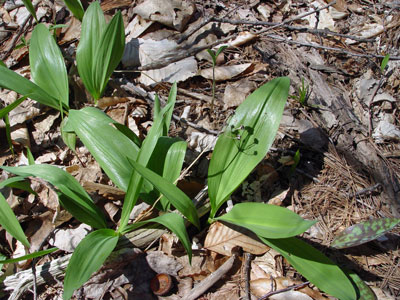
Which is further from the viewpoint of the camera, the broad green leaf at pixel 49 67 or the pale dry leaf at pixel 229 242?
the broad green leaf at pixel 49 67

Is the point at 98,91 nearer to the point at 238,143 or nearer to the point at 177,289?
the point at 238,143

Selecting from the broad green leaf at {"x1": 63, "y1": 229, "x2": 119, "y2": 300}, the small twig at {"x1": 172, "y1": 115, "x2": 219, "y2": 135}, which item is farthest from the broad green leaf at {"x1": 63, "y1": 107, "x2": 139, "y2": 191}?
the small twig at {"x1": 172, "y1": 115, "x2": 219, "y2": 135}

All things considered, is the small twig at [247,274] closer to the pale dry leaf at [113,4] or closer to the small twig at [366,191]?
the small twig at [366,191]

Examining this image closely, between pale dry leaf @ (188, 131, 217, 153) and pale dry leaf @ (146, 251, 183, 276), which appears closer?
pale dry leaf @ (146, 251, 183, 276)


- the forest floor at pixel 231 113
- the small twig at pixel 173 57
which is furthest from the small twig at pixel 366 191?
the small twig at pixel 173 57

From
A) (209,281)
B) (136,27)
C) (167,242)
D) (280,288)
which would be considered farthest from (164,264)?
(136,27)

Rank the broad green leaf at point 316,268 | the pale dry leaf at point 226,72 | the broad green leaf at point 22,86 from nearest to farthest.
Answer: the broad green leaf at point 316,268 → the broad green leaf at point 22,86 → the pale dry leaf at point 226,72

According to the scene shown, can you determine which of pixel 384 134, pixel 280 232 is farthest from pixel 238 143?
pixel 384 134

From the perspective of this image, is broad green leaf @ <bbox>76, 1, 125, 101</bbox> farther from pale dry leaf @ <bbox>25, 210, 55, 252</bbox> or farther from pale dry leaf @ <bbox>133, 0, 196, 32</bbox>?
pale dry leaf @ <bbox>25, 210, 55, 252</bbox>
